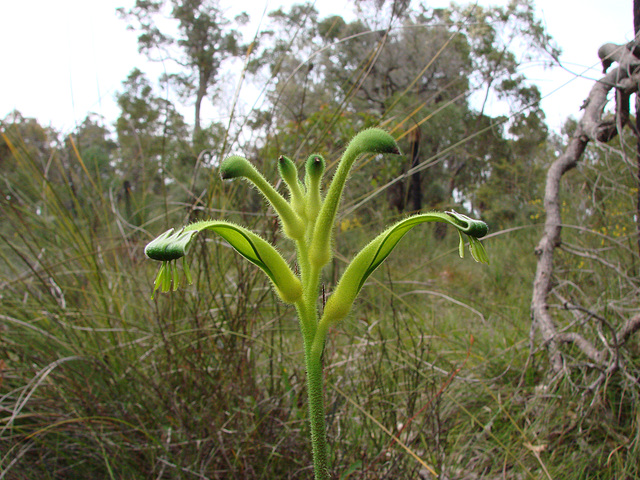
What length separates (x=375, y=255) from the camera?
65cm

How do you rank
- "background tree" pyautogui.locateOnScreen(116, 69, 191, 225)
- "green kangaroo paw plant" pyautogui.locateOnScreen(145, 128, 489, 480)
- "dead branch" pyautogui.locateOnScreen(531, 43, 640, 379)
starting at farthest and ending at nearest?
1. "background tree" pyautogui.locateOnScreen(116, 69, 191, 225)
2. "dead branch" pyautogui.locateOnScreen(531, 43, 640, 379)
3. "green kangaroo paw plant" pyautogui.locateOnScreen(145, 128, 489, 480)

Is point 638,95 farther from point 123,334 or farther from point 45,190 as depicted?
point 45,190

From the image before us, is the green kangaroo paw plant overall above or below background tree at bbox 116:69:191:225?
below

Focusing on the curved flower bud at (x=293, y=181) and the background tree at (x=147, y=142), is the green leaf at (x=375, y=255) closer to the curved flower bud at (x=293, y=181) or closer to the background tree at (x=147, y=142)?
the curved flower bud at (x=293, y=181)

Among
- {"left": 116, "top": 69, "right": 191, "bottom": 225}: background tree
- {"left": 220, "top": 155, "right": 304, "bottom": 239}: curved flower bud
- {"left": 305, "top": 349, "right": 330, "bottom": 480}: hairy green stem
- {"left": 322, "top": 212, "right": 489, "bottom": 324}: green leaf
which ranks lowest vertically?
{"left": 305, "top": 349, "right": 330, "bottom": 480}: hairy green stem

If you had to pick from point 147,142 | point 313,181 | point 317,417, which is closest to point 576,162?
point 313,181

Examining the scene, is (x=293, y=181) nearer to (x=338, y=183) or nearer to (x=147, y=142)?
(x=338, y=183)

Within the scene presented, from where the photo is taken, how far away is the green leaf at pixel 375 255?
611 millimetres

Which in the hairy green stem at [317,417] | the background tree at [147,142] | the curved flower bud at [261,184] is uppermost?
the background tree at [147,142]

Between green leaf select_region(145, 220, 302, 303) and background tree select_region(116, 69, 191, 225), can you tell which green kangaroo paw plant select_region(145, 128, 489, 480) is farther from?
background tree select_region(116, 69, 191, 225)

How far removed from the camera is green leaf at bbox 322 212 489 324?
0.61 meters

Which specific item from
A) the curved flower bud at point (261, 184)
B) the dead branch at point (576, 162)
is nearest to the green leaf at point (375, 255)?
the curved flower bud at point (261, 184)

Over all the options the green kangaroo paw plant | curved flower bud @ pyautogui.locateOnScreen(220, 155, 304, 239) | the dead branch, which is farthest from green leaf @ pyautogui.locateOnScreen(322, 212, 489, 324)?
the dead branch

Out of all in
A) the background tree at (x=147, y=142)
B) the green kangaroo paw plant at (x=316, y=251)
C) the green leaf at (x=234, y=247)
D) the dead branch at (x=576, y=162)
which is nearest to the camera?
the green leaf at (x=234, y=247)
